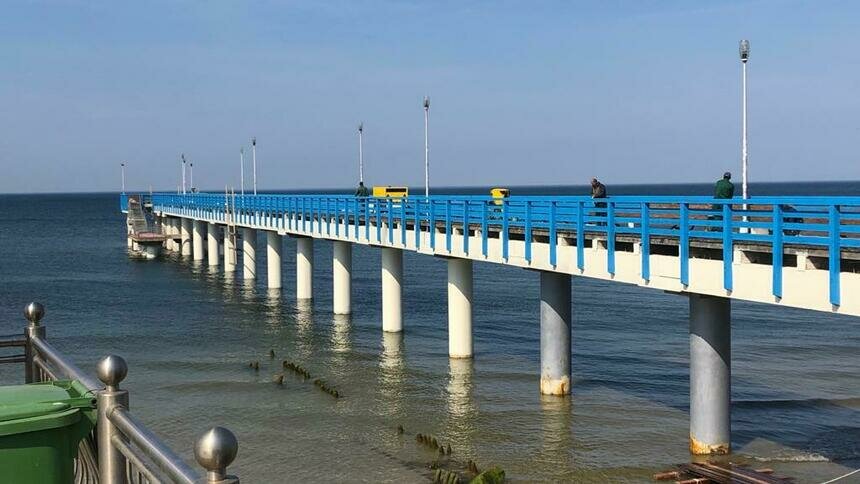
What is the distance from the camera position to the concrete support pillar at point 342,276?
34.2 m

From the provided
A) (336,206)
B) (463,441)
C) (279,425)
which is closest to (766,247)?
(463,441)

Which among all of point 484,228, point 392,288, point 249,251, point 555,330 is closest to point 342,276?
point 392,288

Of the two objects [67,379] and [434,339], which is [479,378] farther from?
[67,379]

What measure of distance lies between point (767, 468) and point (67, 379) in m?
13.2

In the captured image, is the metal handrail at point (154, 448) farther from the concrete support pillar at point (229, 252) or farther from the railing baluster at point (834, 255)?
the concrete support pillar at point (229, 252)

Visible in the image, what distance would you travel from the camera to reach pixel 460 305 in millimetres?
25438

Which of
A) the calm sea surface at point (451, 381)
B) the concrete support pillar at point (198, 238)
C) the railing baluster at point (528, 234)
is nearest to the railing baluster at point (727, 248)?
the calm sea surface at point (451, 381)

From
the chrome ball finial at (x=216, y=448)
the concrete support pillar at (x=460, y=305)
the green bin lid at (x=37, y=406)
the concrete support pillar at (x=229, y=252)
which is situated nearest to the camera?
the chrome ball finial at (x=216, y=448)

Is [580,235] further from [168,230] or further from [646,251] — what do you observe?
[168,230]

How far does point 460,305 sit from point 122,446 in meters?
21.4

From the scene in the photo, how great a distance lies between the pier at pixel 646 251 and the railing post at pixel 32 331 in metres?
9.08

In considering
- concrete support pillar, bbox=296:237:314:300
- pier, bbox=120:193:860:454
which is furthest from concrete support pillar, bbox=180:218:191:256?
pier, bbox=120:193:860:454

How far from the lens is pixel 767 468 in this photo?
16.1 meters

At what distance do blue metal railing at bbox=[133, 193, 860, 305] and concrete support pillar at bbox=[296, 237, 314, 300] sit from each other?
13.3 feet
